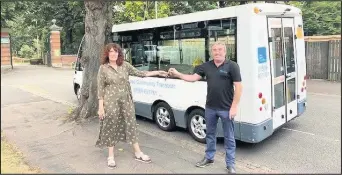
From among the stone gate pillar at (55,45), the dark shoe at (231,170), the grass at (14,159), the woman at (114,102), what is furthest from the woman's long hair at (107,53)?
the stone gate pillar at (55,45)

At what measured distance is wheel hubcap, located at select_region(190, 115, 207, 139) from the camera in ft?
20.6

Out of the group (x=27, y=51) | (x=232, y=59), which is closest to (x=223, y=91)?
(x=232, y=59)

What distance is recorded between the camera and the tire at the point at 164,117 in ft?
22.9

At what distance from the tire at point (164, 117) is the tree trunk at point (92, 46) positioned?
1.55 m

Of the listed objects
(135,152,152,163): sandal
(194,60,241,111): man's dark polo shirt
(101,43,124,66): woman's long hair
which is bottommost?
(135,152,152,163): sandal

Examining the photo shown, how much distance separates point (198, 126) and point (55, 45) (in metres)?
26.8

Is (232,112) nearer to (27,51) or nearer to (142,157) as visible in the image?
(142,157)

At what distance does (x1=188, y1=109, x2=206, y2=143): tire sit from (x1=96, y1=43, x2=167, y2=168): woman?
1486mm

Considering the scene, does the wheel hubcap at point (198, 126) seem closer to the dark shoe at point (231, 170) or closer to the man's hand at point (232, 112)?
the dark shoe at point (231, 170)

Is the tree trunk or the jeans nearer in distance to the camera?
the jeans

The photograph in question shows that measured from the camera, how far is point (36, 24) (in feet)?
114

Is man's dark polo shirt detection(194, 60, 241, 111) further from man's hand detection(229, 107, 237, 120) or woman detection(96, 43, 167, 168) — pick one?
woman detection(96, 43, 167, 168)

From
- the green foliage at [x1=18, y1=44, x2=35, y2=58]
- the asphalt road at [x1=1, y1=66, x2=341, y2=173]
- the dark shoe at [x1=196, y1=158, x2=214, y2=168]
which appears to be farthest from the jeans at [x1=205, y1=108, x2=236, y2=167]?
the green foliage at [x1=18, y1=44, x2=35, y2=58]

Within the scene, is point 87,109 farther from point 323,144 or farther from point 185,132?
point 323,144
